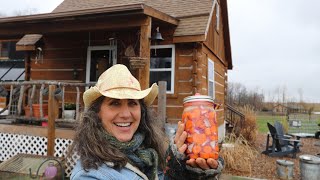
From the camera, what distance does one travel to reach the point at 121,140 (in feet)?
5.45

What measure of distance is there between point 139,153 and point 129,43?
6796mm

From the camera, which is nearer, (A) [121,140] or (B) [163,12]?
(A) [121,140]

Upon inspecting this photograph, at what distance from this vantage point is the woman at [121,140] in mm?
1506

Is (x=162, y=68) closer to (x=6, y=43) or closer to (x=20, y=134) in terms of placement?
(x=20, y=134)

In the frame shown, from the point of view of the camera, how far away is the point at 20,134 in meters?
6.58

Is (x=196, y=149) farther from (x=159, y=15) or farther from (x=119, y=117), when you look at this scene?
(x=159, y=15)

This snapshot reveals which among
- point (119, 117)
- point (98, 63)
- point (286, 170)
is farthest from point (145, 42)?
point (119, 117)

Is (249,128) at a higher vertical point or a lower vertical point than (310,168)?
higher

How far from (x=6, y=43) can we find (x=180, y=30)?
10.9 metres

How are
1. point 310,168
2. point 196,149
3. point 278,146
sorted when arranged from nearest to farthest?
point 196,149 → point 310,168 → point 278,146

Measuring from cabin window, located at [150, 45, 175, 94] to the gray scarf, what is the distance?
6.18m

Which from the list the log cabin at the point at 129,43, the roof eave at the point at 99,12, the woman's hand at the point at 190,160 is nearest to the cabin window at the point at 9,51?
the log cabin at the point at 129,43

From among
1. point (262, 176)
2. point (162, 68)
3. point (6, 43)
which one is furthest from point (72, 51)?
point (6, 43)

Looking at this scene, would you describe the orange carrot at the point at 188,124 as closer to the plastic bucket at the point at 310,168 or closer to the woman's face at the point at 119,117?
the woman's face at the point at 119,117
